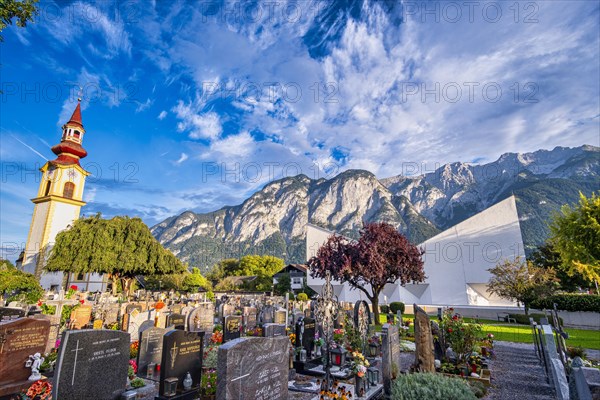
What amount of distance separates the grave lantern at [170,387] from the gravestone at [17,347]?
272 centimetres

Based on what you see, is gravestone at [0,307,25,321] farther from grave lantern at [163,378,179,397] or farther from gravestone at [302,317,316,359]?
gravestone at [302,317,316,359]

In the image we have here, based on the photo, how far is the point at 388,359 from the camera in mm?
6938

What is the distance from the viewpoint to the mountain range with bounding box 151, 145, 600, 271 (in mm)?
134750

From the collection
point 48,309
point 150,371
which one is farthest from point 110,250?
point 150,371

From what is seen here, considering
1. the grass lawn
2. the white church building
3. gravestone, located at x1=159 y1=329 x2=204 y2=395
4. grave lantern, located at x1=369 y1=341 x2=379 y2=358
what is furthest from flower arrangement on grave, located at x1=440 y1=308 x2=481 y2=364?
the white church building

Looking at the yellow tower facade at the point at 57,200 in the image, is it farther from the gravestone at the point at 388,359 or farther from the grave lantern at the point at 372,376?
the gravestone at the point at 388,359

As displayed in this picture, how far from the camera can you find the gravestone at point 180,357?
650cm

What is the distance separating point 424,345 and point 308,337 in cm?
401

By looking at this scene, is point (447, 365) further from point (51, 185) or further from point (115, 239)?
point (51, 185)

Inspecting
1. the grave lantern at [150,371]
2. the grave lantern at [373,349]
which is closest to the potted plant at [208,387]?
the grave lantern at [150,371]

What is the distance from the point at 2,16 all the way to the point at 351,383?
12.2 meters

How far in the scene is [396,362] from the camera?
7.37m

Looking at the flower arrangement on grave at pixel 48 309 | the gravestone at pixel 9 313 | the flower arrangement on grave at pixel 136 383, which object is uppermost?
the gravestone at pixel 9 313

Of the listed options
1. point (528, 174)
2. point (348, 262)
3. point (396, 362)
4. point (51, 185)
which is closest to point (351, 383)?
point (396, 362)
